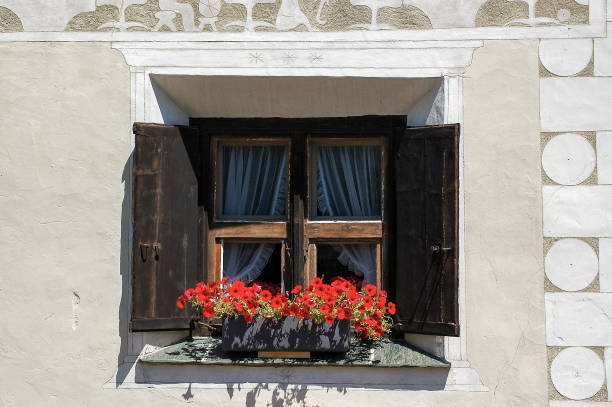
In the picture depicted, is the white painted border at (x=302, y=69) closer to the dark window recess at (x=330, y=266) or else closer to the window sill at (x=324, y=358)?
the window sill at (x=324, y=358)

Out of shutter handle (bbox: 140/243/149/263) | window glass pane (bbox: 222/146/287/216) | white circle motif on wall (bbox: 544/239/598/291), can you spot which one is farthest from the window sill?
window glass pane (bbox: 222/146/287/216)

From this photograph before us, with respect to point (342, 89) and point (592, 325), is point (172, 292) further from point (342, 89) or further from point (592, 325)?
point (592, 325)

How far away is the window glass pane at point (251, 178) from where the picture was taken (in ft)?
18.1

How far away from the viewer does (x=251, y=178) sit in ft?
18.2

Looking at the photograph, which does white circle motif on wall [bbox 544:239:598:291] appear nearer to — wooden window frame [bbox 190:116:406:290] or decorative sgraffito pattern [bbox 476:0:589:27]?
wooden window frame [bbox 190:116:406:290]

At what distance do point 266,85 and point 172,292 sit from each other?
4.46 ft

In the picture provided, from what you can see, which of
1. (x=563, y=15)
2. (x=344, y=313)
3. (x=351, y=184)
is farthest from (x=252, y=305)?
(x=563, y=15)

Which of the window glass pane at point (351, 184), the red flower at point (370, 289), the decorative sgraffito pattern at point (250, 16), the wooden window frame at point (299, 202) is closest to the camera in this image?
the red flower at point (370, 289)

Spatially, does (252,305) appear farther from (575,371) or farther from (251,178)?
(575,371)

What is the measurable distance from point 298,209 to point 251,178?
1.35ft

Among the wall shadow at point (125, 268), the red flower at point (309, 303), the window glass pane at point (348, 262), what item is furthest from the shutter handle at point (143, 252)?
the window glass pane at point (348, 262)

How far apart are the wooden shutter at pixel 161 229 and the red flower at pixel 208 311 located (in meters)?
0.23

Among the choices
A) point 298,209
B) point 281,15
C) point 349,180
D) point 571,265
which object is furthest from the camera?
point 349,180

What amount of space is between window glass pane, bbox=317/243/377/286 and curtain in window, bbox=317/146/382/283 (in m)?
0.22
